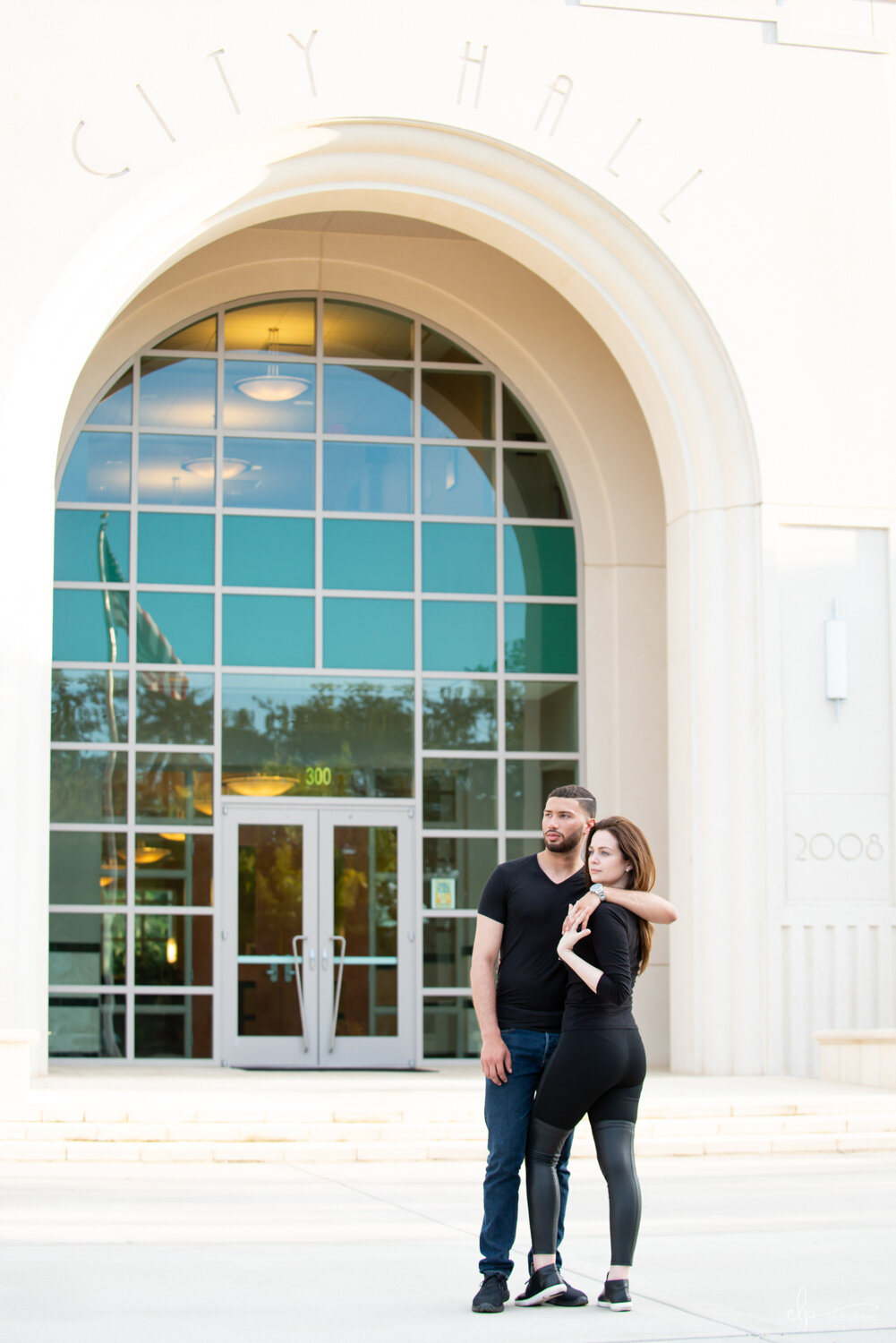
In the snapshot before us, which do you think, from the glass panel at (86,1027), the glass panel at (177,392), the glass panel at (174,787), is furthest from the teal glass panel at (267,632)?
the glass panel at (86,1027)

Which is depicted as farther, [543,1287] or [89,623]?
[89,623]

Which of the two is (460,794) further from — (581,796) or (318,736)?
(581,796)

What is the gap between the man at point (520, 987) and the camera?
17.1ft

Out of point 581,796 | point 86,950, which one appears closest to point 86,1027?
point 86,950

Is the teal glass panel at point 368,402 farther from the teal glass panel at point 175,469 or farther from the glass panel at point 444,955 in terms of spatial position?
the glass panel at point 444,955

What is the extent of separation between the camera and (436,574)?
16.4 metres

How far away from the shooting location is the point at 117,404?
16.2 meters

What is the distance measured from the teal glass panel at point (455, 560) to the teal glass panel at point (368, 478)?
0.43m

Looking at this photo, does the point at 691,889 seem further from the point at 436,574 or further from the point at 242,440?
the point at 242,440

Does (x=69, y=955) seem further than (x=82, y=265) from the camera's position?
Yes

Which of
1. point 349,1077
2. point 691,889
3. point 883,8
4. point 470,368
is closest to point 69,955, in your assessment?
point 349,1077

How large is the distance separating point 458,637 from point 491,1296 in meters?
11.6

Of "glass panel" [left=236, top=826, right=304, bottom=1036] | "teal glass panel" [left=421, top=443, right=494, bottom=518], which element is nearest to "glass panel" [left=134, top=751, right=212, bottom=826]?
"glass panel" [left=236, top=826, right=304, bottom=1036]

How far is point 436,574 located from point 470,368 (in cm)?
234
